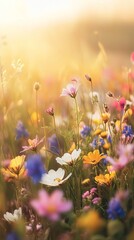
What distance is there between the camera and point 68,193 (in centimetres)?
144

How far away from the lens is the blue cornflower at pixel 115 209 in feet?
3.43

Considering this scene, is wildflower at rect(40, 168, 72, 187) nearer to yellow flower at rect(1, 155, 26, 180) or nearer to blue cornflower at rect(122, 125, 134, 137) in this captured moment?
yellow flower at rect(1, 155, 26, 180)

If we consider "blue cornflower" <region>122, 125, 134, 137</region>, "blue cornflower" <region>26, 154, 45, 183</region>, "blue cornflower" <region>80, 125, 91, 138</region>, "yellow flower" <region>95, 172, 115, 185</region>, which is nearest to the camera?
"blue cornflower" <region>26, 154, 45, 183</region>

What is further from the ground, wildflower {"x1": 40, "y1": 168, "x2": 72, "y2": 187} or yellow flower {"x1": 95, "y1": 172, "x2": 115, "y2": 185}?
yellow flower {"x1": 95, "y1": 172, "x2": 115, "y2": 185}

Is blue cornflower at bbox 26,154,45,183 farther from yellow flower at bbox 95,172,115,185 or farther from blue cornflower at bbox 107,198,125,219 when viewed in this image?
yellow flower at bbox 95,172,115,185

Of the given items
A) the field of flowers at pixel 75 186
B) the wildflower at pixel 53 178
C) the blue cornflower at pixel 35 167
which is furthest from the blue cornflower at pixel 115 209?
the wildflower at pixel 53 178

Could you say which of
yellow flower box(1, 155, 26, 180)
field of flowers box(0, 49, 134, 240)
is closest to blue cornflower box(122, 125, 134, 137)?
field of flowers box(0, 49, 134, 240)

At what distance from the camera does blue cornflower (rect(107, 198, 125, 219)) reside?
1047mm

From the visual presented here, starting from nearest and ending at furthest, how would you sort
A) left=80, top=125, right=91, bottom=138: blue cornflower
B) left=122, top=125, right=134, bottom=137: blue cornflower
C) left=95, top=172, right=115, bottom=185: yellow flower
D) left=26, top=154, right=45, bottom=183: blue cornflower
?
1. left=26, top=154, right=45, bottom=183: blue cornflower
2. left=95, top=172, right=115, bottom=185: yellow flower
3. left=122, top=125, right=134, bottom=137: blue cornflower
4. left=80, top=125, right=91, bottom=138: blue cornflower

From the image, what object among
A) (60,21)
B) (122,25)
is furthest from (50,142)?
(122,25)

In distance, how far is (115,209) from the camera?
107 cm

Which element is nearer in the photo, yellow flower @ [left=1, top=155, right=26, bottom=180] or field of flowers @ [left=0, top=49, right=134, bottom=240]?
field of flowers @ [left=0, top=49, right=134, bottom=240]

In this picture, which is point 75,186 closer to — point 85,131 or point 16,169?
point 16,169

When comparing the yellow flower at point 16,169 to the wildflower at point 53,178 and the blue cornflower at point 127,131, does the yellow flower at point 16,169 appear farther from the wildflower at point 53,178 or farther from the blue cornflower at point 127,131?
the blue cornflower at point 127,131
